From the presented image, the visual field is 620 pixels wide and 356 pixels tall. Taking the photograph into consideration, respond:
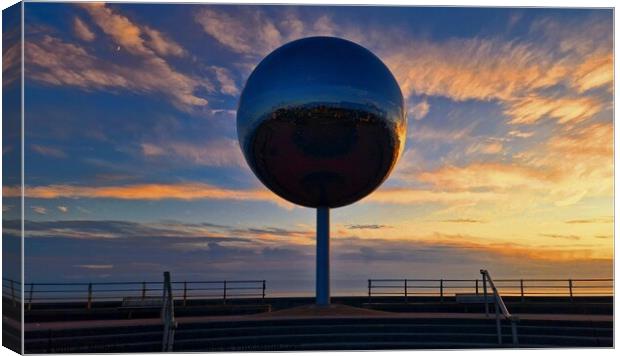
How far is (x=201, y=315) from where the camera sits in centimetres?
1698

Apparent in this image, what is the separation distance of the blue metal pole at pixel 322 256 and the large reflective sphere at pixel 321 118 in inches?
38.5

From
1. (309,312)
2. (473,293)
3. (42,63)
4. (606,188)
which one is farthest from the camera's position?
(473,293)

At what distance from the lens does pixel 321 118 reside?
1465cm

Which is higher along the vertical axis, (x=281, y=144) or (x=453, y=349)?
(x=281, y=144)

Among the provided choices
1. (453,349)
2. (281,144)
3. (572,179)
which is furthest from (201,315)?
(572,179)

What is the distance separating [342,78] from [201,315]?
541 cm

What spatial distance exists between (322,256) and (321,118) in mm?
3324

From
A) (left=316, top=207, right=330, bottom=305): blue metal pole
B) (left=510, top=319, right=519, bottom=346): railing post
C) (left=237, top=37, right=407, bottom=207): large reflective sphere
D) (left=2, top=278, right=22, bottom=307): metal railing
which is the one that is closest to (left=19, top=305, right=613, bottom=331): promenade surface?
(left=316, top=207, right=330, bottom=305): blue metal pole

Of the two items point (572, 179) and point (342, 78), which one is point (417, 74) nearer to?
point (342, 78)

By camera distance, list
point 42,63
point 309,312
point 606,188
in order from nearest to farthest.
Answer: point 42,63
point 606,188
point 309,312

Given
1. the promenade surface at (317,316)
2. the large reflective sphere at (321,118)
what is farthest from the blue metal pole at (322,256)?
the large reflective sphere at (321,118)

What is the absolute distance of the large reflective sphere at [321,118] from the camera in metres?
14.7

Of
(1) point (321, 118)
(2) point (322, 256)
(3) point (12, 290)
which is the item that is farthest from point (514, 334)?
(3) point (12, 290)

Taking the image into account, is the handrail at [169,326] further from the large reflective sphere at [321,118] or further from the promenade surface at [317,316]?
the large reflective sphere at [321,118]
